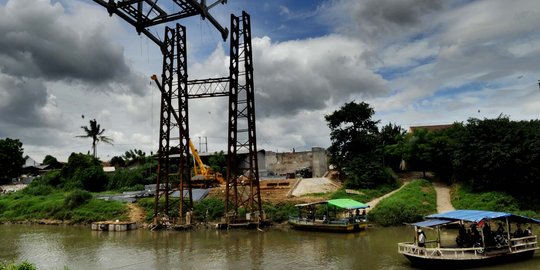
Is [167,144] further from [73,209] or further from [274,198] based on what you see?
[73,209]

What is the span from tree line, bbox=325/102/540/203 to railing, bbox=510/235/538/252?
1512cm

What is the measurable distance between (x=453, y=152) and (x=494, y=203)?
7854mm

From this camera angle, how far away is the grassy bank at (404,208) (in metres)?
31.3

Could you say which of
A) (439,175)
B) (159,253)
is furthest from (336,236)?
(439,175)

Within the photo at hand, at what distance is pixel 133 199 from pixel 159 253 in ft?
68.7

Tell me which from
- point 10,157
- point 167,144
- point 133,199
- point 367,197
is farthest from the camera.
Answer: point 10,157

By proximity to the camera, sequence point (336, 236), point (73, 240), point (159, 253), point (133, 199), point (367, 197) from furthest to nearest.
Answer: point (133, 199) < point (367, 197) < point (73, 240) < point (336, 236) < point (159, 253)

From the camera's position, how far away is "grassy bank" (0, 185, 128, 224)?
39.1m

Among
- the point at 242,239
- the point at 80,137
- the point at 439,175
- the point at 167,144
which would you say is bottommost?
the point at 242,239

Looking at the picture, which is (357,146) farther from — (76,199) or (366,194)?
(76,199)

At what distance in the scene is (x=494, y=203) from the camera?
3147 cm

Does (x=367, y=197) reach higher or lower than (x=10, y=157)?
lower

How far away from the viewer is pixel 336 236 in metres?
27.3

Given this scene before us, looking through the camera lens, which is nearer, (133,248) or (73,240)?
(133,248)
